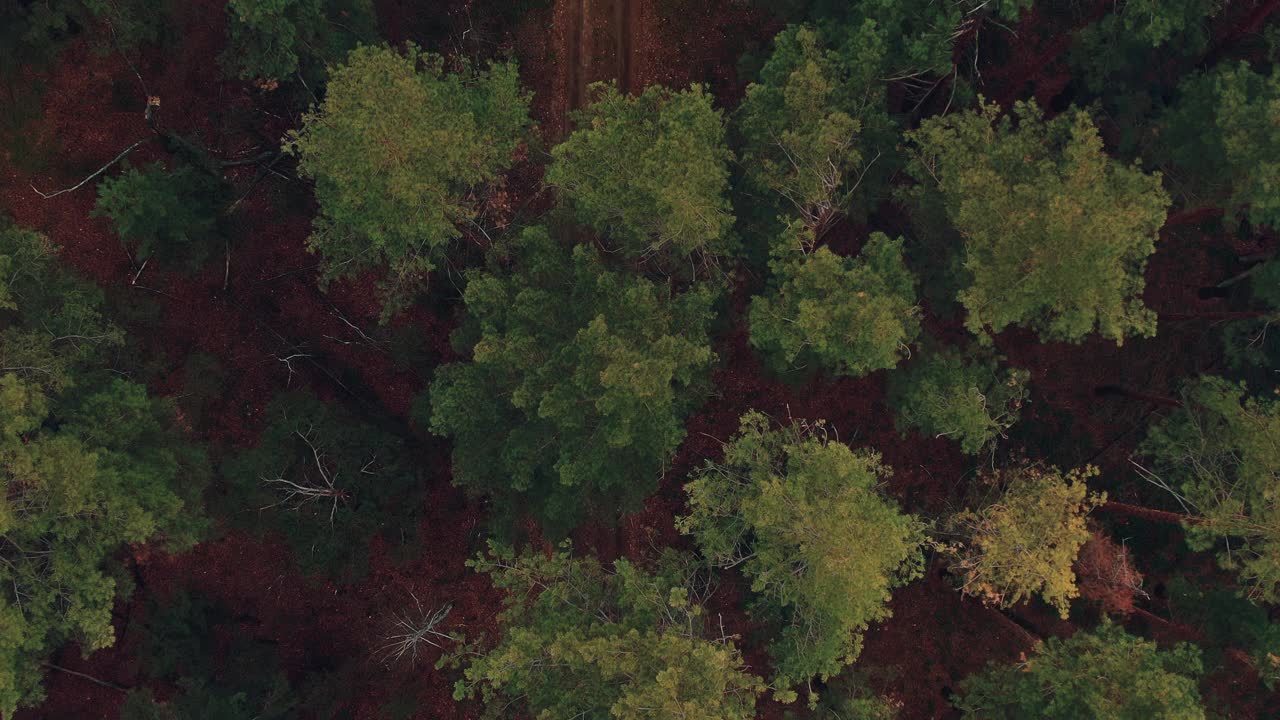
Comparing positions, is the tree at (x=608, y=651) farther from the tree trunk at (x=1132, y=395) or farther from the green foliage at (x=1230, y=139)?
the green foliage at (x=1230, y=139)

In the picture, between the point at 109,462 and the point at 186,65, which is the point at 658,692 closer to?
the point at 109,462

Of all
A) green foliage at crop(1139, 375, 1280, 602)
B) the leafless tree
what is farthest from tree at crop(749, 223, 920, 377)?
the leafless tree

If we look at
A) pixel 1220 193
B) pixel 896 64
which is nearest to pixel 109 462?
pixel 896 64

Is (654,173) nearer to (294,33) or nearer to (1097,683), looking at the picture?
(294,33)

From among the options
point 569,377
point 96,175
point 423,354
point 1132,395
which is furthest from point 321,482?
point 1132,395

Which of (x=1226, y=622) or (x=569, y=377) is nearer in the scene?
(x=569, y=377)

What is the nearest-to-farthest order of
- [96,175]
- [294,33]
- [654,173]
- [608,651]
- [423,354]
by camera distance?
[608,651] < [654,173] < [294,33] < [96,175] < [423,354]
